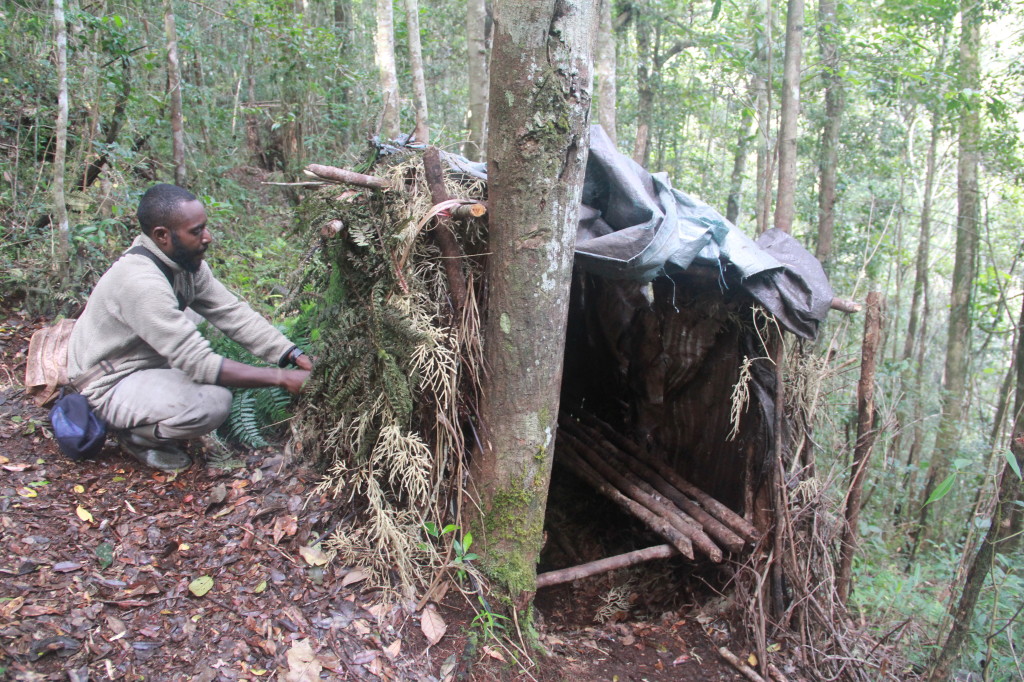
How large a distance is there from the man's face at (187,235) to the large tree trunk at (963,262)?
9.69 m

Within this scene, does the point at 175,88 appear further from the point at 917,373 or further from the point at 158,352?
the point at 917,373

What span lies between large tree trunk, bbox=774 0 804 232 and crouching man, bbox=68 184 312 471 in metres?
5.35

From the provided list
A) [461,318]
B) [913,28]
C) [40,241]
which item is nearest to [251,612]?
[461,318]

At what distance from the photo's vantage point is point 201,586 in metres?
2.69

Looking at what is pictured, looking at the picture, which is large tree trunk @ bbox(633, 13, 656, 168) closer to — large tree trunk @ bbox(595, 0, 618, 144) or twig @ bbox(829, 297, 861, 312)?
large tree trunk @ bbox(595, 0, 618, 144)

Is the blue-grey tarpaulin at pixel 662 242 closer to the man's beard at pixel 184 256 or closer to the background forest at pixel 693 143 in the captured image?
the background forest at pixel 693 143

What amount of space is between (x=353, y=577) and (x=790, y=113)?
6393 mm

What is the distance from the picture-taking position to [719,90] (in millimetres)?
13391

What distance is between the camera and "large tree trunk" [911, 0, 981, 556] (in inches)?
363

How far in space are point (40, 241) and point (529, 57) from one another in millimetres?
4363

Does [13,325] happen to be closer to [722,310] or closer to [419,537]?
[419,537]

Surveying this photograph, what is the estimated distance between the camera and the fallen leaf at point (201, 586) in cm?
266

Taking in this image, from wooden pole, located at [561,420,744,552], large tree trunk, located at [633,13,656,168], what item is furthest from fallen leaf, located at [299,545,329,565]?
large tree trunk, located at [633,13,656,168]

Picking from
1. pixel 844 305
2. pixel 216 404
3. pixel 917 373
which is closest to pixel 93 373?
pixel 216 404
